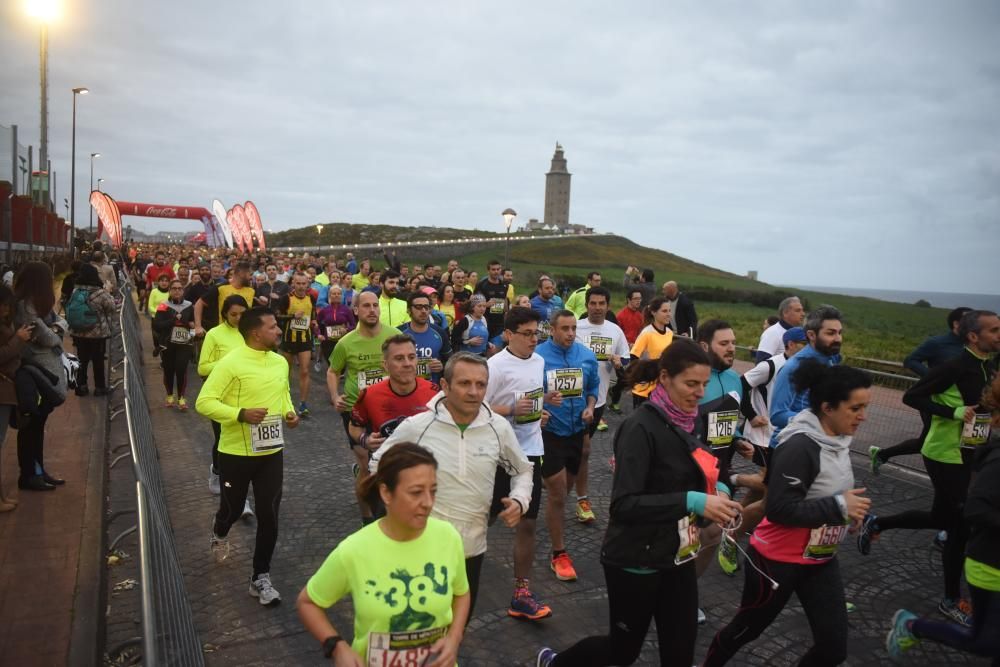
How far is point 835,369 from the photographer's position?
3654 millimetres

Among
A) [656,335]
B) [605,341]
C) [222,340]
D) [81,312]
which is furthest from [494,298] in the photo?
[222,340]

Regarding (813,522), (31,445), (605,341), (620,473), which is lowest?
(31,445)

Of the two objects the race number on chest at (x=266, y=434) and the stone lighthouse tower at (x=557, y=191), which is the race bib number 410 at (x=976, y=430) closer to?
the race number on chest at (x=266, y=434)

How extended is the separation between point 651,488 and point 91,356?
9852 millimetres

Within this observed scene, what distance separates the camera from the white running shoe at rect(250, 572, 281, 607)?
4727mm

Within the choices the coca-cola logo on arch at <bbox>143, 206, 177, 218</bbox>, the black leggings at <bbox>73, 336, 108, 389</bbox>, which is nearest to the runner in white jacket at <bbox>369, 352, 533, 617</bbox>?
the black leggings at <bbox>73, 336, 108, 389</bbox>

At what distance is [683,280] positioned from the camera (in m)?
63.2

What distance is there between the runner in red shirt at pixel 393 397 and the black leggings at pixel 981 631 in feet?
10.7

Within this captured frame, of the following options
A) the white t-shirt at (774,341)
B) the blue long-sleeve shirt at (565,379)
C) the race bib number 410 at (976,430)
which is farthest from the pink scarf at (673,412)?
the white t-shirt at (774,341)

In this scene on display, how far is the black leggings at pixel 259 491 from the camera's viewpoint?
4758mm

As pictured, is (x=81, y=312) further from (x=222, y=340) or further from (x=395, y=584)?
(x=395, y=584)

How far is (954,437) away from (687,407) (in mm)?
3003

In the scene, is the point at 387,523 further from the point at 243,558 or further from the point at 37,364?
the point at 37,364

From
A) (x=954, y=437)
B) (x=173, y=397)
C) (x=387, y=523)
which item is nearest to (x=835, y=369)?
(x=954, y=437)
